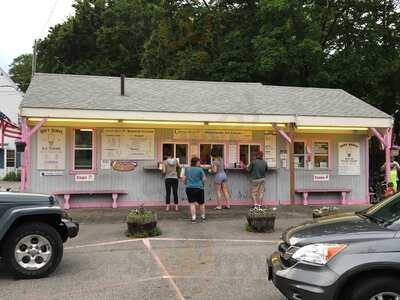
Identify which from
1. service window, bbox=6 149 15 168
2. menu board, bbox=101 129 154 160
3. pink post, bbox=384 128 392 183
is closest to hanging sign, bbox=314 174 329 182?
pink post, bbox=384 128 392 183

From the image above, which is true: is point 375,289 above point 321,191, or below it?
below

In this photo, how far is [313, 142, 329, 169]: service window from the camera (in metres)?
17.7

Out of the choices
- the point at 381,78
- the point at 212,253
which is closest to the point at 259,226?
the point at 212,253

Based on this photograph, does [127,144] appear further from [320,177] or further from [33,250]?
[33,250]

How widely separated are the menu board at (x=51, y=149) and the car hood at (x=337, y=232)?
35.9 ft

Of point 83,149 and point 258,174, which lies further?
point 83,149

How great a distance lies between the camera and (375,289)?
16.2ft

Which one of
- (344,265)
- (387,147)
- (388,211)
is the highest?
(387,147)

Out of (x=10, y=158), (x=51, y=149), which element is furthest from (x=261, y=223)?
(x=10, y=158)

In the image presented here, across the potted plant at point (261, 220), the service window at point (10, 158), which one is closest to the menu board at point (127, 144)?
the potted plant at point (261, 220)

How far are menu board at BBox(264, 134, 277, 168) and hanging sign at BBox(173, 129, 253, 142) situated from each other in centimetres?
59

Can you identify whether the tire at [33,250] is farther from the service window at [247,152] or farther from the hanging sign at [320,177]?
the hanging sign at [320,177]

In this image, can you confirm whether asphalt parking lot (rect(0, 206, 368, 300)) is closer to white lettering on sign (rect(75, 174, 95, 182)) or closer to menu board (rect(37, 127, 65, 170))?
white lettering on sign (rect(75, 174, 95, 182))

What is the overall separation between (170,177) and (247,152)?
127 inches
